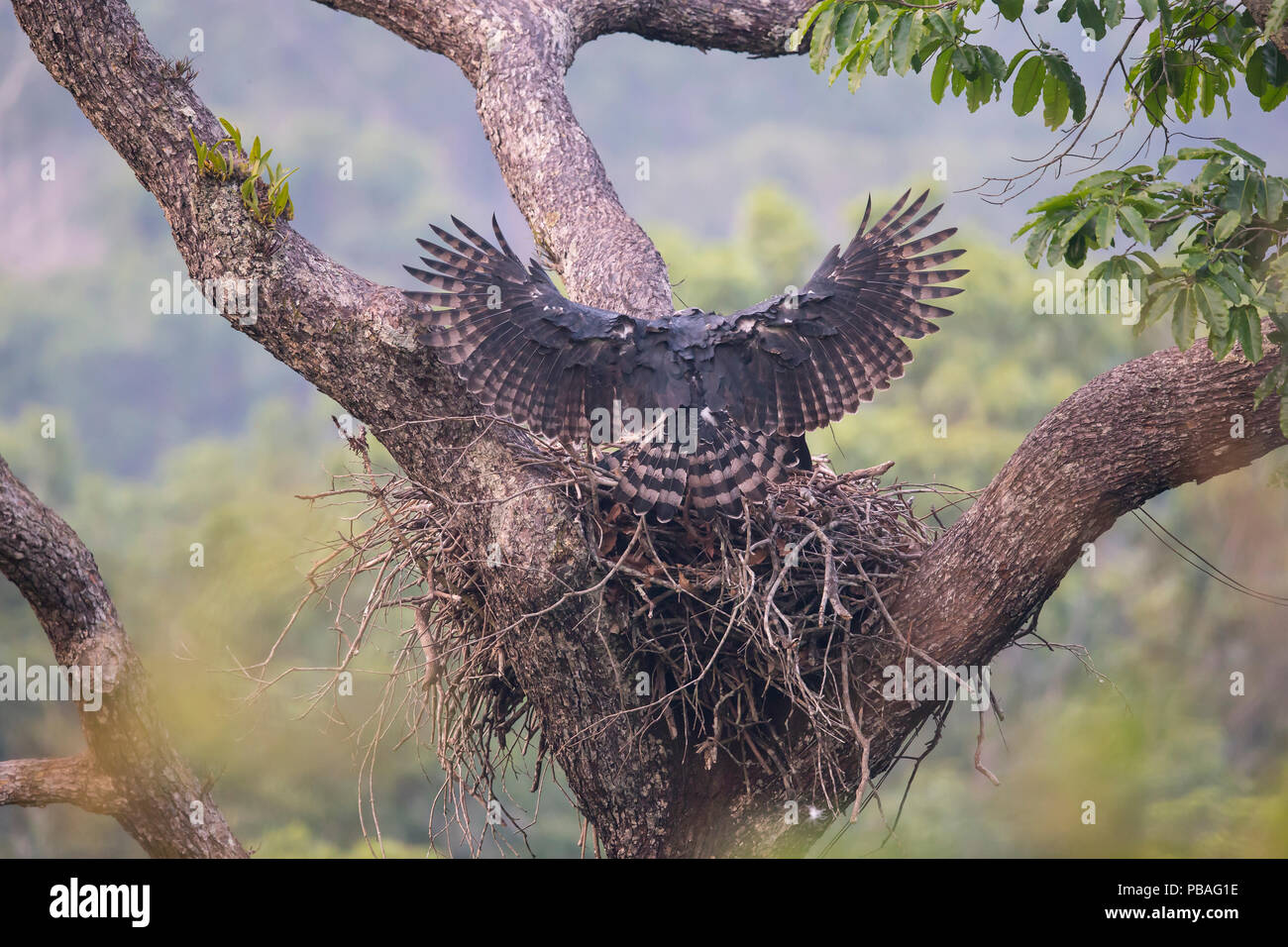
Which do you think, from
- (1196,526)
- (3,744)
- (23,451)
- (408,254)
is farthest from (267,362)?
(1196,526)

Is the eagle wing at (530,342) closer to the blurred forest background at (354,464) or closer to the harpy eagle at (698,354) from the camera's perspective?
the harpy eagle at (698,354)

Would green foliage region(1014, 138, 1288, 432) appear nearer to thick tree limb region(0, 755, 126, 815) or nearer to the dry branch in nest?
the dry branch in nest

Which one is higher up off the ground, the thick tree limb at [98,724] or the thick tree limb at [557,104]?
the thick tree limb at [557,104]

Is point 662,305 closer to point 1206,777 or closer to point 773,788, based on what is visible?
point 773,788

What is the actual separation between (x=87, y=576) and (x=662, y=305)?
2.64 m

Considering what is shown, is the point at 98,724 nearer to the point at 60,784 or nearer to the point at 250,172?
the point at 60,784

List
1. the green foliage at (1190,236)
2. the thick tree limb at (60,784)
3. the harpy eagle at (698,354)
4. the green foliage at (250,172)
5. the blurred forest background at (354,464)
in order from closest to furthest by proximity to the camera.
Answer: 1. the green foliage at (1190,236)
2. the green foliage at (250,172)
3. the harpy eagle at (698,354)
4. the thick tree limb at (60,784)
5. the blurred forest background at (354,464)

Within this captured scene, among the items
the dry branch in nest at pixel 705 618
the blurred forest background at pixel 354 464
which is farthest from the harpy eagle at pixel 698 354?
the blurred forest background at pixel 354 464

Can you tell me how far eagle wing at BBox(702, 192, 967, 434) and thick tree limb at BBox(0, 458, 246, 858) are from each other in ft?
7.88

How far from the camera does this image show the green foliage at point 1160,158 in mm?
2850

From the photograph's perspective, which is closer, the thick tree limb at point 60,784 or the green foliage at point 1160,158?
the green foliage at point 1160,158

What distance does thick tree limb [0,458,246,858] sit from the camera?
157 inches

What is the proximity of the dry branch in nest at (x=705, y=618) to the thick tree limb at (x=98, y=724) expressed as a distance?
82 centimetres

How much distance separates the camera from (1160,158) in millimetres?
3031
